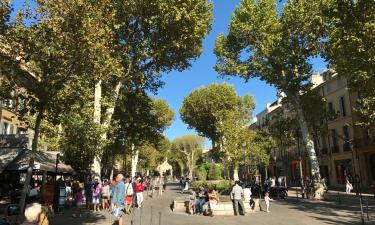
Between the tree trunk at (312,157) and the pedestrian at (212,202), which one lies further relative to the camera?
the tree trunk at (312,157)

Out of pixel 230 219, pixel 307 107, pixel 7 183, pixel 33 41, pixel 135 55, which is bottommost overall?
pixel 230 219

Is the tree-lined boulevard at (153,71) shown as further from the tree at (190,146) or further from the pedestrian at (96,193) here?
the tree at (190,146)

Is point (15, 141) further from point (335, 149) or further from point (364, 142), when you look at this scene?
point (335, 149)

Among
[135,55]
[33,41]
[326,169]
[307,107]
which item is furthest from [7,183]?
[326,169]

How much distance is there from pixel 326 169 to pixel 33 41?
45942 mm

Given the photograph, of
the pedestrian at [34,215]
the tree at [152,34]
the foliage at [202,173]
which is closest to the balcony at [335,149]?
the foliage at [202,173]

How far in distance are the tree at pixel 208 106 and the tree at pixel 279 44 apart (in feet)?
80.0

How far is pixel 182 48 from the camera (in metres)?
25.2

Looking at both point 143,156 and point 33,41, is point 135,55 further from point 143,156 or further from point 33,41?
point 143,156

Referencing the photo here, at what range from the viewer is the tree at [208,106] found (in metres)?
55.6

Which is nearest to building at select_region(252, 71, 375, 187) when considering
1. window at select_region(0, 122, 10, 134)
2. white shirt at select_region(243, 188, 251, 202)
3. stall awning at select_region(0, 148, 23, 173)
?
white shirt at select_region(243, 188, 251, 202)

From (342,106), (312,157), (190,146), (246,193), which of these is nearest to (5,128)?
(246,193)

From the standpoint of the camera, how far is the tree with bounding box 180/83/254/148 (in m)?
55.6

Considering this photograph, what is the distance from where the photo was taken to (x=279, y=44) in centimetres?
2691
